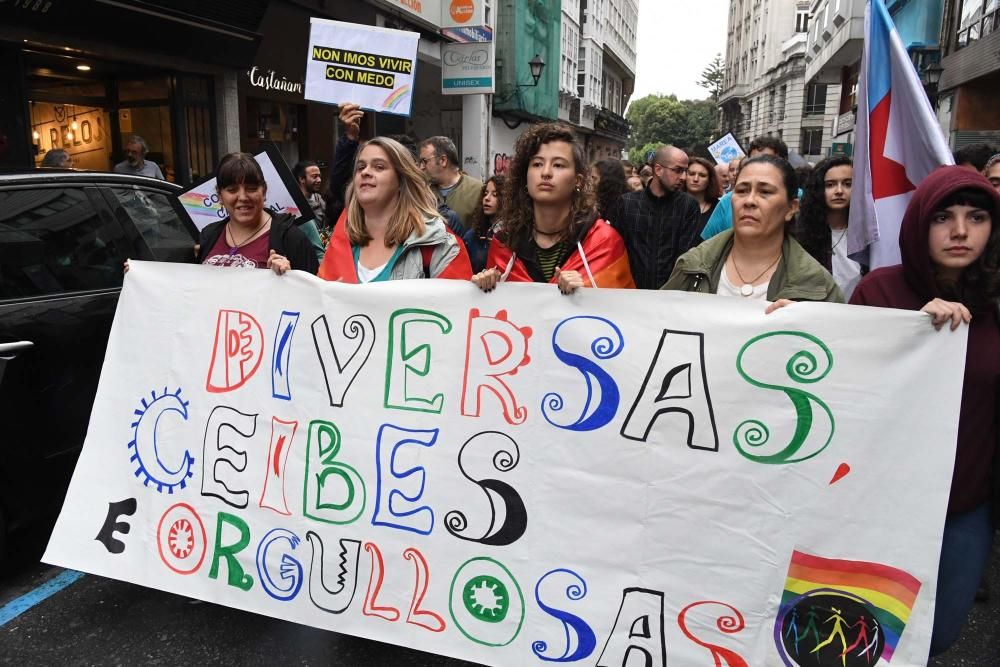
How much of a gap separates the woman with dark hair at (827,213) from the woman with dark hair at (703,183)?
64.8 inches

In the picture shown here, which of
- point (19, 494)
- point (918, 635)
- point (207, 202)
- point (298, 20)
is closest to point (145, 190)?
point (207, 202)

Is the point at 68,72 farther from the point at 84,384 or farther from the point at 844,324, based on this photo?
the point at 844,324

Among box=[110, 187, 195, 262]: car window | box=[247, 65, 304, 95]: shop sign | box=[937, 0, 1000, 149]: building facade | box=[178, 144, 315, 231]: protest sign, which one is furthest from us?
box=[937, 0, 1000, 149]: building facade

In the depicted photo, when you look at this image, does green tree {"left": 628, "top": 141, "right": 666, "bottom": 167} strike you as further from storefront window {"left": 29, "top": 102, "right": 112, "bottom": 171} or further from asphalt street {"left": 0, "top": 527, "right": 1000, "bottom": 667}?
storefront window {"left": 29, "top": 102, "right": 112, "bottom": 171}

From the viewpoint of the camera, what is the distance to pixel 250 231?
3.43 m

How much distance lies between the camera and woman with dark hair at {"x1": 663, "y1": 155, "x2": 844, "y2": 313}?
2404mm

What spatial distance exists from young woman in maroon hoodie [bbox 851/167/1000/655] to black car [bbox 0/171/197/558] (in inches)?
125

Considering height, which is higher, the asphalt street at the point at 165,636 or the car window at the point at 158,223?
the car window at the point at 158,223

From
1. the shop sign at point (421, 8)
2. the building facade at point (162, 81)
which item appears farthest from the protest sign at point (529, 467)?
the shop sign at point (421, 8)

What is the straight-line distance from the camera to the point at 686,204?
4.75 meters

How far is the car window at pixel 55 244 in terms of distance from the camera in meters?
3.08

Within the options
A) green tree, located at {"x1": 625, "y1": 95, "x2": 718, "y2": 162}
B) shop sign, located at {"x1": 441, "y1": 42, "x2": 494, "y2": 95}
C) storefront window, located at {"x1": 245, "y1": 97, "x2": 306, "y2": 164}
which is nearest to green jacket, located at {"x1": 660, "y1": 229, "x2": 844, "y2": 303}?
storefront window, located at {"x1": 245, "y1": 97, "x2": 306, "y2": 164}

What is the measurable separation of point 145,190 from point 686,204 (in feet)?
10.2

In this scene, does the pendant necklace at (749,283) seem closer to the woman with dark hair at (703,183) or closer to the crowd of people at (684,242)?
the crowd of people at (684,242)
